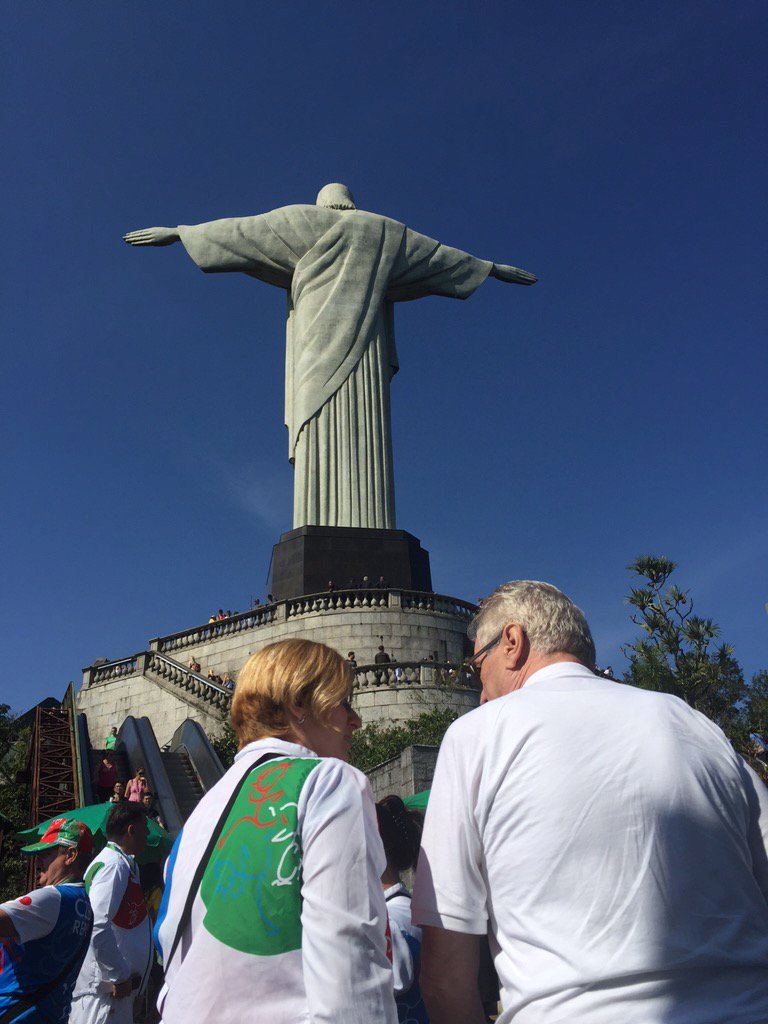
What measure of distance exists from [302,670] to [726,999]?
1258mm

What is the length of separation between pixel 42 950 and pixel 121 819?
1.49 m

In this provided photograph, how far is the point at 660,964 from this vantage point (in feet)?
5.53

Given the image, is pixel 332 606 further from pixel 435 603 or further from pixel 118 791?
pixel 118 791

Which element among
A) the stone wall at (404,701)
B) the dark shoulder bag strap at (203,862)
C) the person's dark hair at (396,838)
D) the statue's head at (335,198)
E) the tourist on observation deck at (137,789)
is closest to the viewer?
the dark shoulder bag strap at (203,862)

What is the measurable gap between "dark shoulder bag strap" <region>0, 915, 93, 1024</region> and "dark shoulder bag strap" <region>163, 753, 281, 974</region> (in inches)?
69.1

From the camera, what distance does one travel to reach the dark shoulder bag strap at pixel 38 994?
3.30 metres

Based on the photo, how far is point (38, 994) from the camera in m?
3.38

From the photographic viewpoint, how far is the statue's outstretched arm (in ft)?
90.6

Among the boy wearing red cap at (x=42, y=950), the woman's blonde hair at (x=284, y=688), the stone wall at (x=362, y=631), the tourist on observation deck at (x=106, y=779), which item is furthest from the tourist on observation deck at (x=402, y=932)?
the stone wall at (x=362, y=631)

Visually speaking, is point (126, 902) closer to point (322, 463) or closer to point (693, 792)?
point (693, 792)

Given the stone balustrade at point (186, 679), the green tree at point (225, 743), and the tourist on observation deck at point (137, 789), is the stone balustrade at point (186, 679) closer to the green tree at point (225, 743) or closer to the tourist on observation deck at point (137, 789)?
the green tree at point (225, 743)

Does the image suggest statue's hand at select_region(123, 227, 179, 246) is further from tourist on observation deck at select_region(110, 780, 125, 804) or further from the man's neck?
the man's neck

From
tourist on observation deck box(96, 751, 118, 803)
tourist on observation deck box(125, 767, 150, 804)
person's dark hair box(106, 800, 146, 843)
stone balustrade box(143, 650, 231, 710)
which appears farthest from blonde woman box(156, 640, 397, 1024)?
stone balustrade box(143, 650, 231, 710)

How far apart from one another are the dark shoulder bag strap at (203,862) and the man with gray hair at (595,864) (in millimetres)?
478
